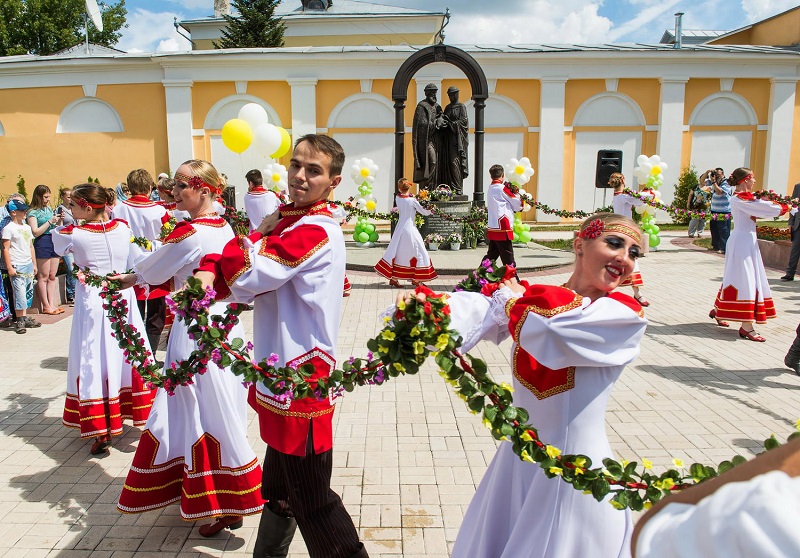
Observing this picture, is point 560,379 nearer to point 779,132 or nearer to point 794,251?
point 794,251

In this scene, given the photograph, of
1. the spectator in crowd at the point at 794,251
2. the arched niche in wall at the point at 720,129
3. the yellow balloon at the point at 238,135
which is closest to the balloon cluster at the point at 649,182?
the spectator in crowd at the point at 794,251

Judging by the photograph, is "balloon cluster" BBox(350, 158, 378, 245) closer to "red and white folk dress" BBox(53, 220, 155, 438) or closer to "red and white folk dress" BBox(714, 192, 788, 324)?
"red and white folk dress" BBox(714, 192, 788, 324)

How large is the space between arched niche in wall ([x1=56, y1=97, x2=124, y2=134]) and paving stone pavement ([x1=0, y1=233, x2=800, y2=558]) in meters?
16.5

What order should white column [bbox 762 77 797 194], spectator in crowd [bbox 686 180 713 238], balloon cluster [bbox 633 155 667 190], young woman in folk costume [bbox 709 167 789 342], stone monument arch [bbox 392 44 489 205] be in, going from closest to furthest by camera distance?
young woman in folk costume [bbox 709 167 789 342] < balloon cluster [bbox 633 155 667 190] < stone monument arch [bbox 392 44 489 205] < spectator in crowd [bbox 686 180 713 238] < white column [bbox 762 77 797 194]

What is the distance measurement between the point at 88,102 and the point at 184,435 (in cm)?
2263

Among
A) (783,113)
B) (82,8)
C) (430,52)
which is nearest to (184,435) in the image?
(430,52)

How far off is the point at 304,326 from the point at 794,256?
1223 cm

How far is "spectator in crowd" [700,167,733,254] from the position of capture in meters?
14.8

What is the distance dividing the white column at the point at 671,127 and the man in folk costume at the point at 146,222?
20.1 m

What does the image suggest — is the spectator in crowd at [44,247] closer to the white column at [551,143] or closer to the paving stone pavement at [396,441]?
the paving stone pavement at [396,441]

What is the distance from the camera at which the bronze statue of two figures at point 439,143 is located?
15.5 m

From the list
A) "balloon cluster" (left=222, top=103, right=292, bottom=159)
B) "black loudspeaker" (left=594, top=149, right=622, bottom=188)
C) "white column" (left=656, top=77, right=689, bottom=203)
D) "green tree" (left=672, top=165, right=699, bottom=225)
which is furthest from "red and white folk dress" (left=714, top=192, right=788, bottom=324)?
"white column" (left=656, top=77, right=689, bottom=203)

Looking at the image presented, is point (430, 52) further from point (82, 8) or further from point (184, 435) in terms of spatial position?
point (82, 8)

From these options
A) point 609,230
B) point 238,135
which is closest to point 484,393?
point 609,230
